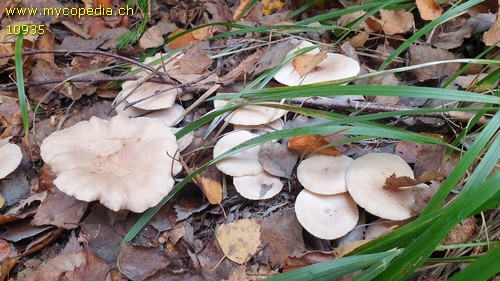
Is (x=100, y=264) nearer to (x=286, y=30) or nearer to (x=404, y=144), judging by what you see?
(x=404, y=144)

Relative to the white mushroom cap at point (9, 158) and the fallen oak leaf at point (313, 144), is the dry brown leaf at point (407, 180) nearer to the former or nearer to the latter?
the fallen oak leaf at point (313, 144)

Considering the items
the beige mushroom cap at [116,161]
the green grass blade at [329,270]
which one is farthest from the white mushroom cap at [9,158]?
the green grass blade at [329,270]

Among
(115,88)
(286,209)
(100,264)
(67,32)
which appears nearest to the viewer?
(100,264)

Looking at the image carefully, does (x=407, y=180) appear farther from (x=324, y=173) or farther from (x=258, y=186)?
(x=258, y=186)

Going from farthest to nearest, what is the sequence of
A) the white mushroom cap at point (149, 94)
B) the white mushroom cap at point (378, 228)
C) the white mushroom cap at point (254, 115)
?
the white mushroom cap at point (149, 94), the white mushroom cap at point (254, 115), the white mushroom cap at point (378, 228)

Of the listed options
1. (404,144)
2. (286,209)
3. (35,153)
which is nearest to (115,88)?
(35,153)
